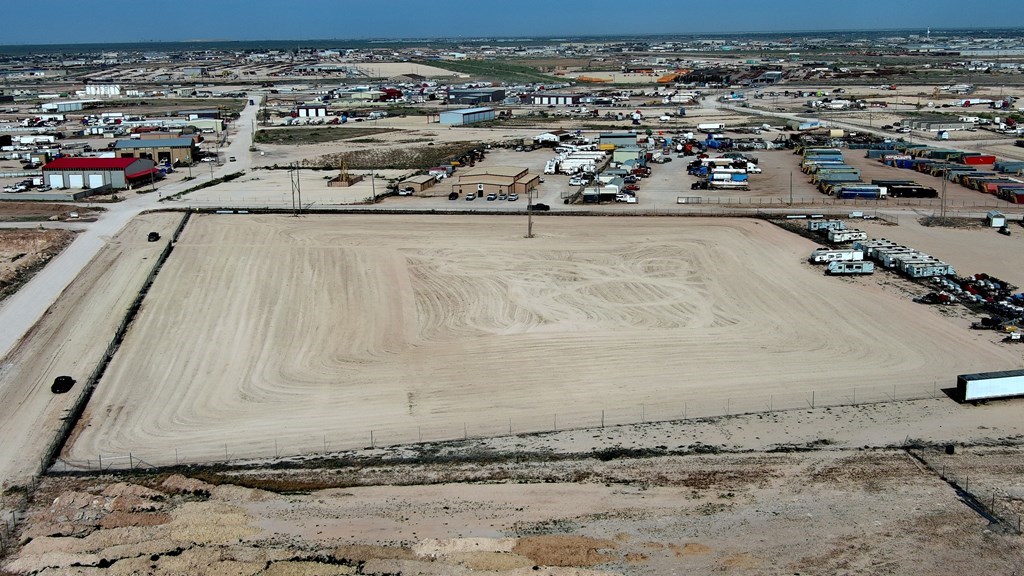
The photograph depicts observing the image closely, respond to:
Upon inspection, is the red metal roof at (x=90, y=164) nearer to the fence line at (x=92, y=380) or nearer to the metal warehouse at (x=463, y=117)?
the fence line at (x=92, y=380)

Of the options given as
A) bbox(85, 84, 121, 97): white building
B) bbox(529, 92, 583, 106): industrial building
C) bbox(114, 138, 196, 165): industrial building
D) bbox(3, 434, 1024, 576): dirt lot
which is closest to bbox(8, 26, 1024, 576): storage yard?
bbox(3, 434, 1024, 576): dirt lot

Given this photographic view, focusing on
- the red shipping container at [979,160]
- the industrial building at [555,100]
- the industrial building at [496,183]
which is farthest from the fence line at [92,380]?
the industrial building at [555,100]

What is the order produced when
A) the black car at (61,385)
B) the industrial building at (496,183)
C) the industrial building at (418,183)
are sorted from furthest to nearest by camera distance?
the industrial building at (418,183)
the industrial building at (496,183)
the black car at (61,385)

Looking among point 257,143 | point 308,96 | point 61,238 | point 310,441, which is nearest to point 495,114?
point 257,143

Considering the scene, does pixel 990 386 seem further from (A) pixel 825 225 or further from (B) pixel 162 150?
(B) pixel 162 150

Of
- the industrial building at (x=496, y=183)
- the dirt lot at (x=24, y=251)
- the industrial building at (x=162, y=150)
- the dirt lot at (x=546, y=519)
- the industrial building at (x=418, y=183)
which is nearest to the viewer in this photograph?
the dirt lot at (x=546, y=519)

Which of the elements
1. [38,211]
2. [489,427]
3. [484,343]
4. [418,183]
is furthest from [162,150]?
[489,427]
